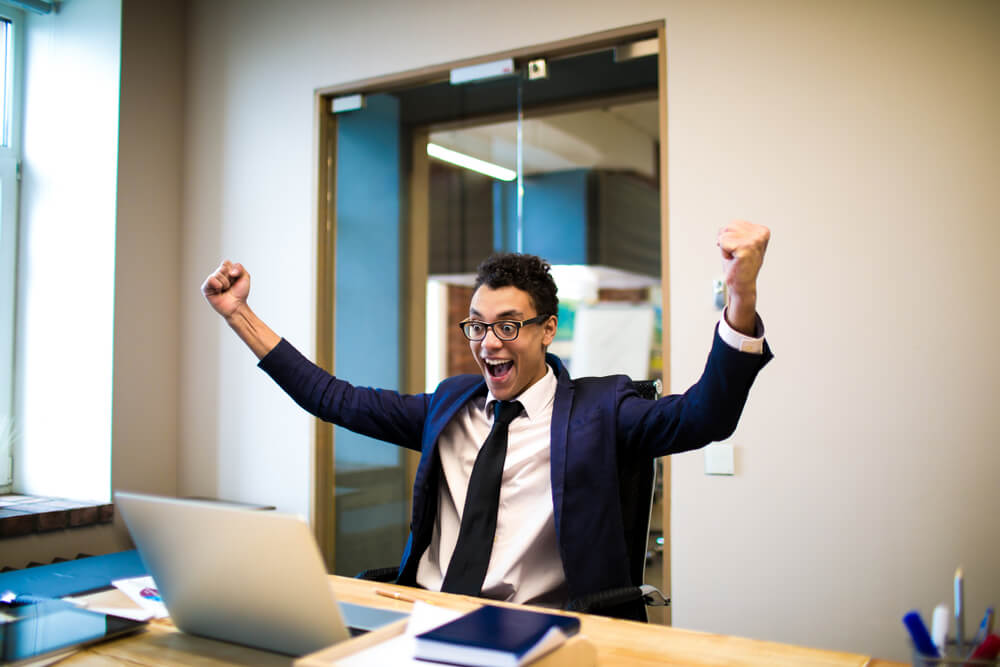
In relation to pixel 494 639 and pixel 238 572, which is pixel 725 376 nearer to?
pixel 494 639

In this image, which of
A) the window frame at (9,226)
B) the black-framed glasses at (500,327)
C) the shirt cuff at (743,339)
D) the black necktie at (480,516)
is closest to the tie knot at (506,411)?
the black necktie at (480,516)

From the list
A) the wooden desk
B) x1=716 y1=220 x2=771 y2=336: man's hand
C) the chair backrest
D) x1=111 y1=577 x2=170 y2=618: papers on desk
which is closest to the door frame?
the chair backrest

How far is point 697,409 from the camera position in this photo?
63.6 inches

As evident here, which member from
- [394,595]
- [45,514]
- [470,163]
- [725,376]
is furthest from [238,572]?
[470,163]

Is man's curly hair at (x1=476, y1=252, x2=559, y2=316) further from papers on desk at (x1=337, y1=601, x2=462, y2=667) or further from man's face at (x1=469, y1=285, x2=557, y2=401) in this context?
papers on desk at (x1=337, y1=601, x2=462, y2=667)

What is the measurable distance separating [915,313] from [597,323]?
1.91m

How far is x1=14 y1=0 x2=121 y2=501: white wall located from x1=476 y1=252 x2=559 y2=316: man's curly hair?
2081 mm

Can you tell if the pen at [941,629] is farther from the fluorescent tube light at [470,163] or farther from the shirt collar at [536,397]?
the fluorescent tube light at [470,163]

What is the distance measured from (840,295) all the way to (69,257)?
3034mm

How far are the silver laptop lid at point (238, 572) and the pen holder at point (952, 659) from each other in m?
0.68

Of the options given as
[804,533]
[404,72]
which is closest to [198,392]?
[404,72]

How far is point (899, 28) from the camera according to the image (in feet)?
7.76

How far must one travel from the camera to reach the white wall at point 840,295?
227 centimetres

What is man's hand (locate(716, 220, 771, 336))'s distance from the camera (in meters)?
1.38
